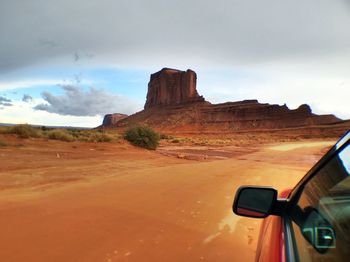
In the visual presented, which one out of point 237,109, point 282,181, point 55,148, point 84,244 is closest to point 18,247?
point 84,244

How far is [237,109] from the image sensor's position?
121 m

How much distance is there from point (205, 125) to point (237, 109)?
1688cm

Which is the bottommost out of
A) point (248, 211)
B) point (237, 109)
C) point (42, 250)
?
Result: point (42, 250)

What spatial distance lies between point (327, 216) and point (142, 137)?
21.4 metres

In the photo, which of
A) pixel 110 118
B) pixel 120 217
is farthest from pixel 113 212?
pixel 110 118

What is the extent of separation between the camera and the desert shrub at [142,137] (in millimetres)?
22797

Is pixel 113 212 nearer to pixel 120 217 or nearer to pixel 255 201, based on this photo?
pixel 120 217

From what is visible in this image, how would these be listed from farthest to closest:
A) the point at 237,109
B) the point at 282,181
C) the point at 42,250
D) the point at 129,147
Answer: the point at 237,109 < the point at 129,147 < the point at 282,181 < the point at 42,250

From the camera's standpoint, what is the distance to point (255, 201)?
2176 millimetres

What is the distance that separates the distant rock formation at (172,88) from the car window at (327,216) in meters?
126

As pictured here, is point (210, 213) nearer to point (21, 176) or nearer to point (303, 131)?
point (21, 176)

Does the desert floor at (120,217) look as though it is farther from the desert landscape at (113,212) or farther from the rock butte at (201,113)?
the rock butte at (201,113)

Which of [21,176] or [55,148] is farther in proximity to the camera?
[55,148]

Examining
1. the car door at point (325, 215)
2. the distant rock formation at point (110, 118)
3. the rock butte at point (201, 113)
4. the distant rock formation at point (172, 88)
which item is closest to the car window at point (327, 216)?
the car door at point (325, 215)
